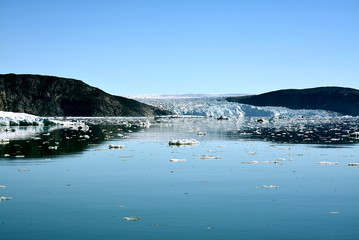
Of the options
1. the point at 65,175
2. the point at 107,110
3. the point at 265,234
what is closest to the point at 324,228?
the point at 265,234

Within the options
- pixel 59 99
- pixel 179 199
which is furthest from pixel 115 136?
pixel 59 99

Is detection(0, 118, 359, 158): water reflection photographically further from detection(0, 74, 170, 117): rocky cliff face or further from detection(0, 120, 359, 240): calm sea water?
detection(0, 74, 170, 117): rocky cliff face

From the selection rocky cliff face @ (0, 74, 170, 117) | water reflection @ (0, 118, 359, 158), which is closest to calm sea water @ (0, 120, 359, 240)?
water reflection @ (0, 118, 359, 158)

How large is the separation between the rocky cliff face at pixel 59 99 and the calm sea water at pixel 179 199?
145727 mm

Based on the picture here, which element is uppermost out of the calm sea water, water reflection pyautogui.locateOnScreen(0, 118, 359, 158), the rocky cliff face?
the rocky cliff face

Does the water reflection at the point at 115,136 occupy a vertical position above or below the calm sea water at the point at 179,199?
above

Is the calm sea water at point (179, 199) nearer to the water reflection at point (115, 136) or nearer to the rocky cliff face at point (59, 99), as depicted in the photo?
the water reflection at point (115, 136)

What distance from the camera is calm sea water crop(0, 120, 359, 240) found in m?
8.80

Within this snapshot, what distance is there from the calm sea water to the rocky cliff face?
478ft

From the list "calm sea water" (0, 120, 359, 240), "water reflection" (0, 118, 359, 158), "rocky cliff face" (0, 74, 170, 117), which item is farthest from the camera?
"rocky cliff face" (0, 74, 170, 117)

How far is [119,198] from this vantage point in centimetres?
1173

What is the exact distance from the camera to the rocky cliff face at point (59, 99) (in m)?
161

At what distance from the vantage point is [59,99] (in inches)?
6634

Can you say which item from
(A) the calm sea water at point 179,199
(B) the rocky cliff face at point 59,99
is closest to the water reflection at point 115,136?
(A) the calm sea water at point 179,199
